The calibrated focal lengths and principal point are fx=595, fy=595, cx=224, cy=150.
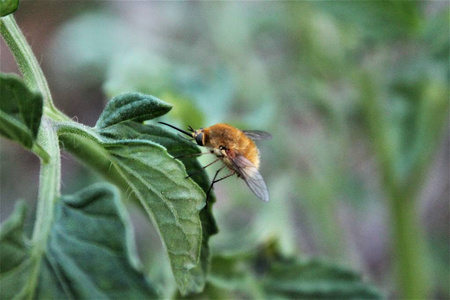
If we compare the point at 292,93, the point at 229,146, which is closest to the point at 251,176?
the point at 229,146

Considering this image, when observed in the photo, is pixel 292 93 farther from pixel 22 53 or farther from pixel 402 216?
pixel 22 53

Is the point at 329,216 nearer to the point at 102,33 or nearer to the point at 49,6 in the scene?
the point at 102,33

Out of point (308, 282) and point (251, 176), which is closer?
point (251, 176)

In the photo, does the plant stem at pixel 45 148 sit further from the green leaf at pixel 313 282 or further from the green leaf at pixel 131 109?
the green leaf at pixel 313 282

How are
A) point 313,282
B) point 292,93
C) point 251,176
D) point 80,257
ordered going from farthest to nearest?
point 292,93, point 313,282, point 251,176, point 80,257

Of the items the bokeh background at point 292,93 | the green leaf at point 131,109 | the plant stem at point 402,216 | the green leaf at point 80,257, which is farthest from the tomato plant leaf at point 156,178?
the plant stem at point 402,216

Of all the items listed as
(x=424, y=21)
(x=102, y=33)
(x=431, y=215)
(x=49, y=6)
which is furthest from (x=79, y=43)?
(x=431, y=215)
